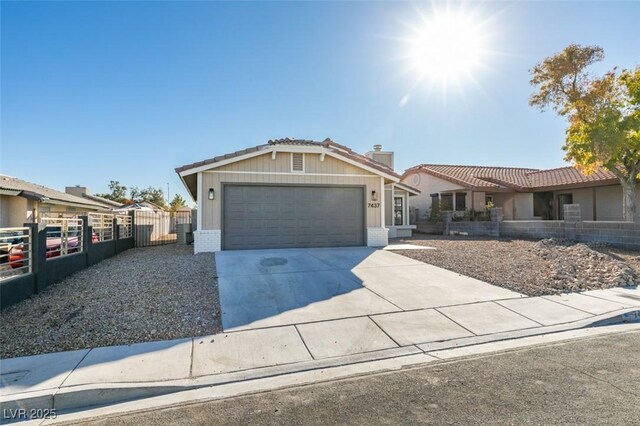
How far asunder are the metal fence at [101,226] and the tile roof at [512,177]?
738 inches

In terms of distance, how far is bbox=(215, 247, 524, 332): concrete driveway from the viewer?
5.22 m

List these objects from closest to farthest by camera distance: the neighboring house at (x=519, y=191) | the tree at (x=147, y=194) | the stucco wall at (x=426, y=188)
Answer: the neighboring house at (x=519, y=191) → the stucco wall at (x=426, y=188) → the tree at (x=147, y=194)

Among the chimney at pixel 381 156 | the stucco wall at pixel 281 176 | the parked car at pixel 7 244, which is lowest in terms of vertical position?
the parked car at pixel 7 244

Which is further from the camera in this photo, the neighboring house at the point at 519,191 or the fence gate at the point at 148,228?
the neighboring house at the point at 519,191

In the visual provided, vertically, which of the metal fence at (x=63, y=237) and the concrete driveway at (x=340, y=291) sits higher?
the metal fence at (x=63, y=237)

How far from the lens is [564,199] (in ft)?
70.1

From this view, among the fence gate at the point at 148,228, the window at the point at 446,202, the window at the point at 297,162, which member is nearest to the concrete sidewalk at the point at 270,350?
the window at the point at 297,162

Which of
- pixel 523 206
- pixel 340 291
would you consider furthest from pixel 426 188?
pixel 340 291

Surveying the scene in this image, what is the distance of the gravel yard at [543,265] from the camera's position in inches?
283

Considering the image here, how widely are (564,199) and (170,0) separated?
24925mm

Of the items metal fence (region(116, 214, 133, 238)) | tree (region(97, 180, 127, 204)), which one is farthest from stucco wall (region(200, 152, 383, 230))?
tree (region(97, 180, 127, 204))

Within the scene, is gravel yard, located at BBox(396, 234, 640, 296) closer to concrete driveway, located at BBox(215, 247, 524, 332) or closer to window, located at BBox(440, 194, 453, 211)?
concrete driveway, located at BBox(215, 247, 524, 332)

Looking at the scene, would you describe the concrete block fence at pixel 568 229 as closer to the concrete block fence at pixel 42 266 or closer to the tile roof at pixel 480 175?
the tile roof at pixel 480 175

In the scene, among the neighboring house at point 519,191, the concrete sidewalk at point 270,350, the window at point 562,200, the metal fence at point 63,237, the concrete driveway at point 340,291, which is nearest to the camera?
the concrete sidewalk at point 270,350
